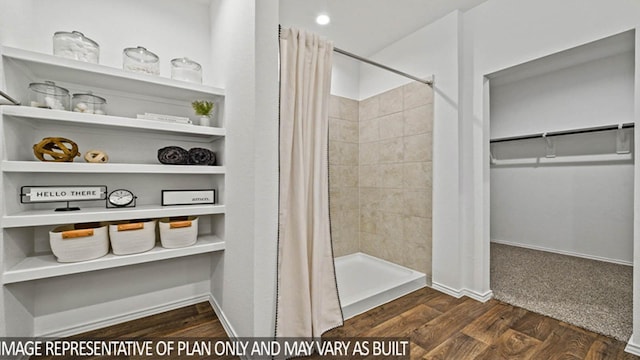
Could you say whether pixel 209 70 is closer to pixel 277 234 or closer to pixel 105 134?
pixel 105 134

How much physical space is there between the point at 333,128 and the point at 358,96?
56 cm

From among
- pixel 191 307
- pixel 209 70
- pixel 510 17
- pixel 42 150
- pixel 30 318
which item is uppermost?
pixel 510 17

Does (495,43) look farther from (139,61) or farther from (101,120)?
(101,120)

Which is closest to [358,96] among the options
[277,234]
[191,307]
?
[277,234]

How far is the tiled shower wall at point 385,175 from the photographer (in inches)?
103

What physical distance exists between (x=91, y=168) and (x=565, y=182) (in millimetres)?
4780

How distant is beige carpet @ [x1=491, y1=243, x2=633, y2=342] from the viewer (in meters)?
1.91

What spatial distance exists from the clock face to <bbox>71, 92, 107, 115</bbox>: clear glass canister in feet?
1.69

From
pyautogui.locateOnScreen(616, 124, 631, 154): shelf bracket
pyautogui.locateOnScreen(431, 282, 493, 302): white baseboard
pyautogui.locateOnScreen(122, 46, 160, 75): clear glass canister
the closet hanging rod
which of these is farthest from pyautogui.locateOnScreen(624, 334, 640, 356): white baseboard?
pyautogui.locateOnScreen(122, 46, 160, 75): clear glass canister

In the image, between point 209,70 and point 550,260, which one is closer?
point 209,70

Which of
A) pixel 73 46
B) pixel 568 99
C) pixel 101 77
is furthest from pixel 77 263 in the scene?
pixel 568 99

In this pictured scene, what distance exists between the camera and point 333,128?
3.11 meters

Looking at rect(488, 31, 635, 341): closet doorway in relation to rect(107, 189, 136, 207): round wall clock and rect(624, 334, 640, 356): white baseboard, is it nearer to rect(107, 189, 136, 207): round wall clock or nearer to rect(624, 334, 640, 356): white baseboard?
rect(624, 334, 640, 356): white baseboard

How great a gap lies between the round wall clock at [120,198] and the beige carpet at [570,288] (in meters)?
2.92
